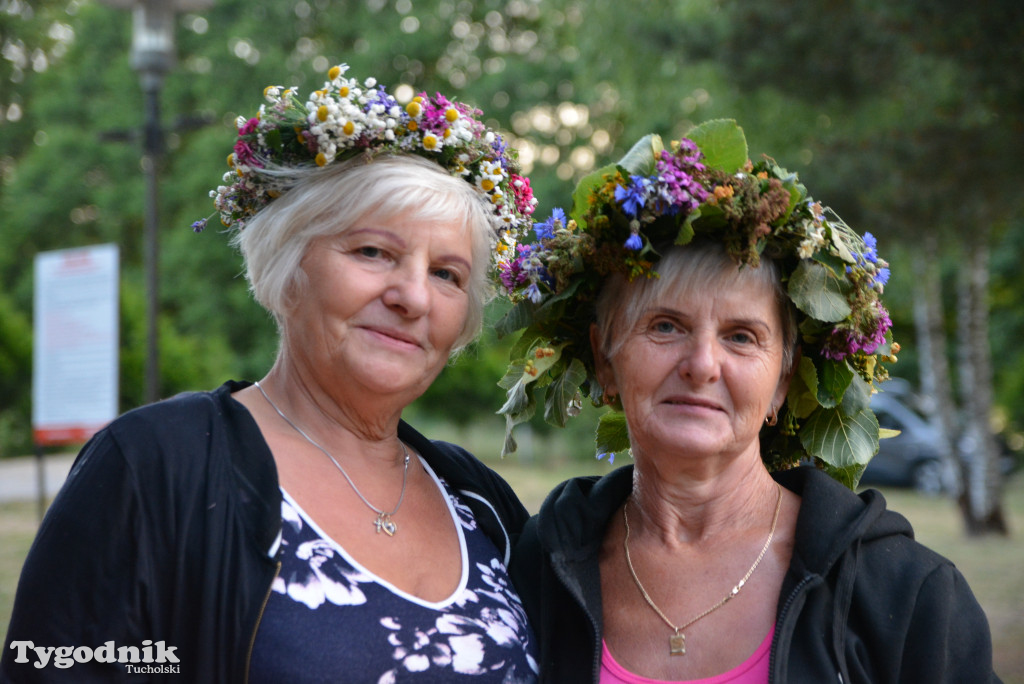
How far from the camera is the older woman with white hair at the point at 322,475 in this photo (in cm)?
202

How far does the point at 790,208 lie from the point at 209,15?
18.6 meters

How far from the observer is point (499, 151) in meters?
2.70

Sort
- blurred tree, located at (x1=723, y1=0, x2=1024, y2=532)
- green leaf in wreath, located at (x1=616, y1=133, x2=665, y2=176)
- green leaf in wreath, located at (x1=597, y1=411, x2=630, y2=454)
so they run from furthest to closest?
blurred tree, located at (x1=723, y1=0, x2=1024, y2=532), green leaf in wreath, located at (x1=597, y1=411, x2=630, y2=454), green leaf in wreath, located at (x1=616, y1=133, x2=665, y2=176)

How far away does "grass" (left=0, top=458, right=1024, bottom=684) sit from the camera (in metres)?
7.10

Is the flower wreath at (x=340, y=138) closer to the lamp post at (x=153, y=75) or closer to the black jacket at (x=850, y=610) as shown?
the black jacket at (x=850, y=610)

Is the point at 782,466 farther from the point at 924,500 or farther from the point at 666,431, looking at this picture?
the point at 924,500

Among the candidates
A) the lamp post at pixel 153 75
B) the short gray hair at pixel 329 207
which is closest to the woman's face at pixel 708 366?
the short gray hair at pixel 329 207

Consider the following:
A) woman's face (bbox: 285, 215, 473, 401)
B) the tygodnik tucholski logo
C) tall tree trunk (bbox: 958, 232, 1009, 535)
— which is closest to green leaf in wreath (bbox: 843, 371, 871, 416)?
woman's face (bbox: 285, 215, 473, 401)

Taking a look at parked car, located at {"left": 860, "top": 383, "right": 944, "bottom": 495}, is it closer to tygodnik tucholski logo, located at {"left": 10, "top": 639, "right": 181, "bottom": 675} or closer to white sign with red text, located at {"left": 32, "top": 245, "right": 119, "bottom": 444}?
white sign with red text, located at {"left": 32, "top": 245, "right": 119, "bottom": 444}

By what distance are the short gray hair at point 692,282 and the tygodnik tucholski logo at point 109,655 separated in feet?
4.37

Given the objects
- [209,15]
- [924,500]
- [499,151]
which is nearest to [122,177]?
[209,15]

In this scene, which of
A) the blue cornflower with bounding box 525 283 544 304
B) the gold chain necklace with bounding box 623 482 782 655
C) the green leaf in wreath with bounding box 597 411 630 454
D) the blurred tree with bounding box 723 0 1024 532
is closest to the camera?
the gold chain necklace with bounding box 623 482 782 655

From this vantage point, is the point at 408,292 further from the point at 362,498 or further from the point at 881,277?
the point at 881,277

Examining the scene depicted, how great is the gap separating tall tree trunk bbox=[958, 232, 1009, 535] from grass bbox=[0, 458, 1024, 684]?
1.03 ft
